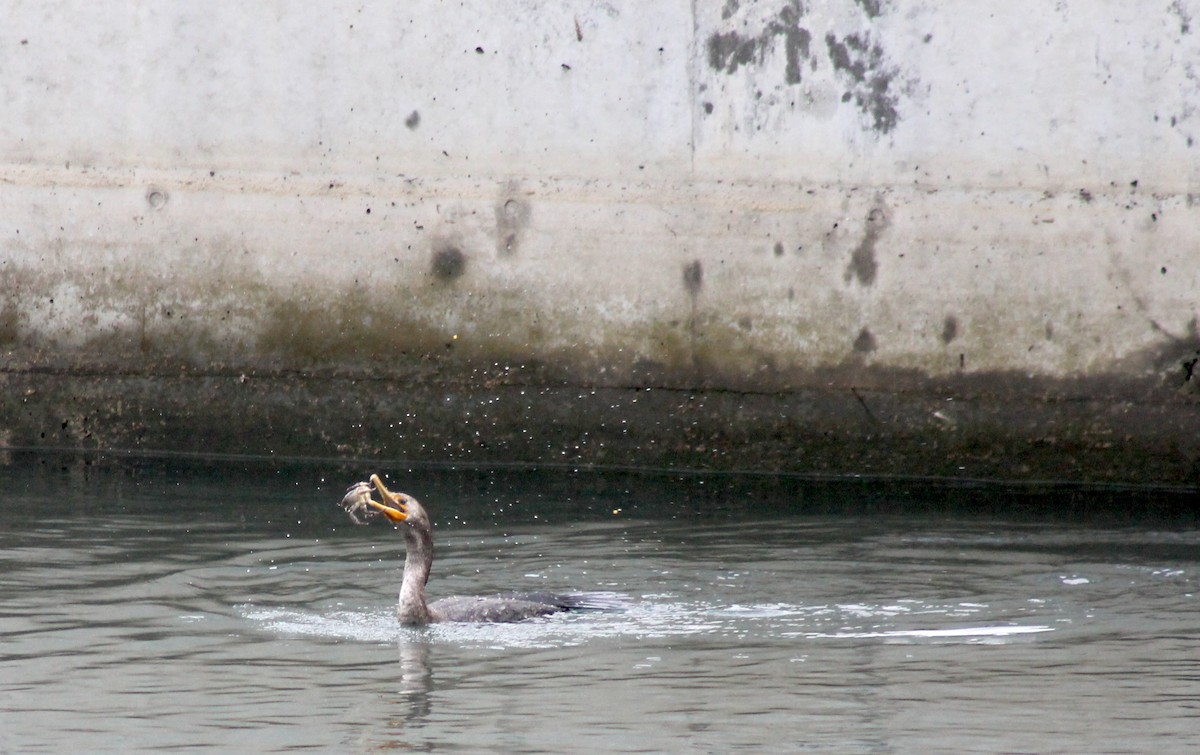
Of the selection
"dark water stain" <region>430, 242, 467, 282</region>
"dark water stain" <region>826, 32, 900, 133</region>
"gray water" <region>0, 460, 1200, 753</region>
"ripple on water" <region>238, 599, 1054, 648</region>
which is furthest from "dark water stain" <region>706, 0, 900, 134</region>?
"ripple on water" <region>238, 599, 1054, 648</region>

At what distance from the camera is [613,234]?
12.7 metres

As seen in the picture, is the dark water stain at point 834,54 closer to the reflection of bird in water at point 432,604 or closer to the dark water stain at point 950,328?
the dark water stain at point 950,328

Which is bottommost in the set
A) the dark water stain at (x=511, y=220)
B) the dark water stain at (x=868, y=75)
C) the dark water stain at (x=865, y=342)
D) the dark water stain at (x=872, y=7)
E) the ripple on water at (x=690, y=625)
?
the ripple on water at (x=690, y=625)

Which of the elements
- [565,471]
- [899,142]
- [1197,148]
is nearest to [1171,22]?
[1197,148]

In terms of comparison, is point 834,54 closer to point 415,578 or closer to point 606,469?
point 606,469

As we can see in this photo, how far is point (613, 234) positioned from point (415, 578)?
4.47 meters

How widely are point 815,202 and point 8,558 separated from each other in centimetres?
525

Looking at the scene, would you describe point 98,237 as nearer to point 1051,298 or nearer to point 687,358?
point 687,358

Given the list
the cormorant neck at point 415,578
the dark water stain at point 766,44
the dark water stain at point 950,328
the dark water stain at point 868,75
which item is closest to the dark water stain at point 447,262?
the dark water stain at point 766,44

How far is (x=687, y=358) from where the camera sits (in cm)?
1262

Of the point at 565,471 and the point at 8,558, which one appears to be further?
the point at 565,471

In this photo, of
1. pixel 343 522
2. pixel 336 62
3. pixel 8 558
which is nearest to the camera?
pixel 8 558

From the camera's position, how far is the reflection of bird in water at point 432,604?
8.55m

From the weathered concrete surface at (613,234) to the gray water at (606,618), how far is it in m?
0.53
